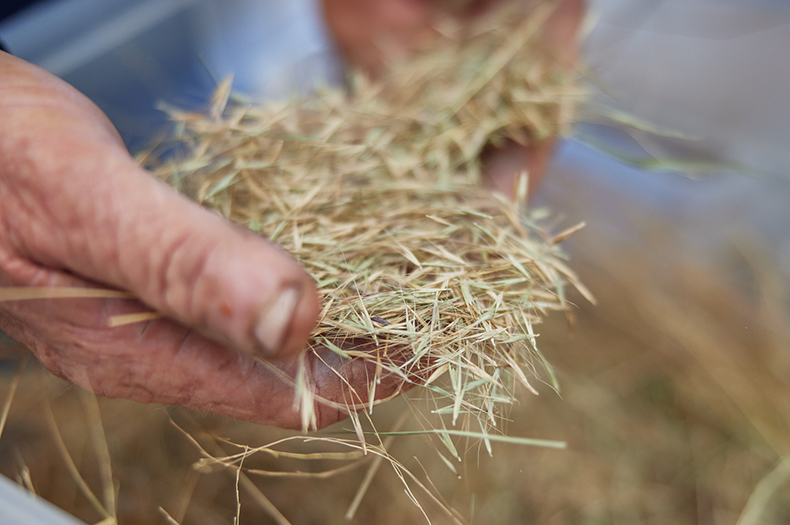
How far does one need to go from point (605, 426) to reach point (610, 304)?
0.32m

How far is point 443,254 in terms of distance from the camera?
1.74 feet

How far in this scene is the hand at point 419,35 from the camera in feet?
2.86

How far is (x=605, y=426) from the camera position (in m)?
0.97

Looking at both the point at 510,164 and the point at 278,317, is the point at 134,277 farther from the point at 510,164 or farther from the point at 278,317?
the point at 510,164

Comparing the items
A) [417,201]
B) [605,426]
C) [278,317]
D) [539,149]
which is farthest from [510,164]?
[278,317]

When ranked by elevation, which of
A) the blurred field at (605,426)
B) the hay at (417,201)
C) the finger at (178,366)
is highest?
the hay at (417,201)

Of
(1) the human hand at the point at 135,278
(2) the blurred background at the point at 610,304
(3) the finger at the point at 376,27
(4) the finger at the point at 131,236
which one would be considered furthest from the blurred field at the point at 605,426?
(3) the finger at the point at 376,27

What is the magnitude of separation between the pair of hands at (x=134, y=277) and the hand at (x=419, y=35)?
53 cm

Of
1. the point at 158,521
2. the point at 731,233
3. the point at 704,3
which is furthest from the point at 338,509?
the point at 704,3

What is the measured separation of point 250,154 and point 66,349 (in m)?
0.33

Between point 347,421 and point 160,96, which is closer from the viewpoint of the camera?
point 347,421

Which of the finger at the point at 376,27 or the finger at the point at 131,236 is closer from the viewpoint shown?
Result: the finger at the point at 131,236

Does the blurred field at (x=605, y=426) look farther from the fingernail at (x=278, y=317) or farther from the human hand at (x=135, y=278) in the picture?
the fingernail at (x=278, y=317)

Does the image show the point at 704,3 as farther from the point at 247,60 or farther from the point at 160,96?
the point at 160,96
